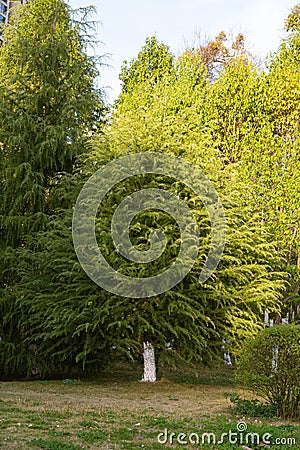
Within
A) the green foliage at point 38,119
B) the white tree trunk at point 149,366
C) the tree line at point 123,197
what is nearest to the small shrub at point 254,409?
the tree line at point 123,197

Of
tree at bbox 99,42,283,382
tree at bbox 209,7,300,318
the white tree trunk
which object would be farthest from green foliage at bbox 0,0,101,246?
the white tree trunk

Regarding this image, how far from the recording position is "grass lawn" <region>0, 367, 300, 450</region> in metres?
4.46

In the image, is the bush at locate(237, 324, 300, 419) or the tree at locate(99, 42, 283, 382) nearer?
the bush at locate(237, 324, 300, 419)

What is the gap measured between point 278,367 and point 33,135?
295 inches

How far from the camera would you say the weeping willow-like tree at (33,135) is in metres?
10.6

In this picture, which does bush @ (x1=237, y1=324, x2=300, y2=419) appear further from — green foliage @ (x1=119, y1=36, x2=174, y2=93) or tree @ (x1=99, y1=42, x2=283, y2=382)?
green foliage @ (x1=119, y1=36, x2=174, y2=93)

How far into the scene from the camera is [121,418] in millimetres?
5602

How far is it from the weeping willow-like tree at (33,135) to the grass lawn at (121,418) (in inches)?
102

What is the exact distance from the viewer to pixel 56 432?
467 centimetres

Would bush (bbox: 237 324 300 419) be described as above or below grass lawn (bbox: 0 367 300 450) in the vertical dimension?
above

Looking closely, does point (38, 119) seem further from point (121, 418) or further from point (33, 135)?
point (121, 418)

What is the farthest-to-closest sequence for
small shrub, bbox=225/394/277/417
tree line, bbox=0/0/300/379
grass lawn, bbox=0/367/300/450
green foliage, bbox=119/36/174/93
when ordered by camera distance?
green foliage, bbox=119/36/174/93, tree line, bbox=0/0/300/379, small shrub, bbox=225/394/277/417, grass lawn, bbox=0/367/300/450

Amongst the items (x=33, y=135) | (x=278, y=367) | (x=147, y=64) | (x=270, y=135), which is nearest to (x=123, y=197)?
(x=33, y=135)

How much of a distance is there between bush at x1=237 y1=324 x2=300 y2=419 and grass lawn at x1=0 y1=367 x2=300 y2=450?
0.32m
